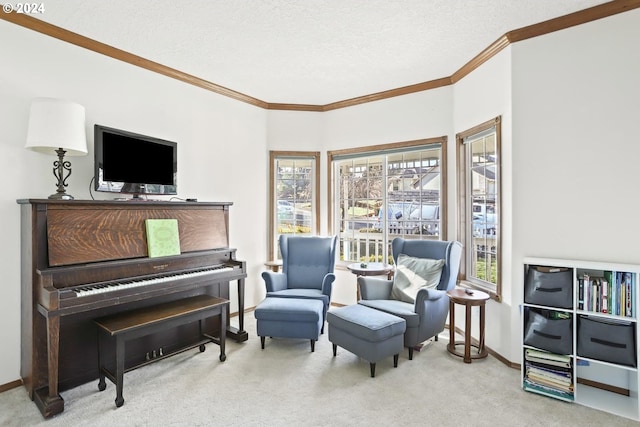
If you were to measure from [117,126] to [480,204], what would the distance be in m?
3.64

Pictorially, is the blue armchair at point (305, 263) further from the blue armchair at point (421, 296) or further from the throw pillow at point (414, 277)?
the throw pillow at point (414, 277)

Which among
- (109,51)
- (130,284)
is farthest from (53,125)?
(130,284)

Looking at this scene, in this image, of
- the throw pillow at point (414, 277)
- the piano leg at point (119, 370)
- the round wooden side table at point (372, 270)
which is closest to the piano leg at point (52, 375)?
the piano leg at point (119, 370)

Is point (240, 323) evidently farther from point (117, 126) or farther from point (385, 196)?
point (385, 196)

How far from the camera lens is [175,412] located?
2213 mm

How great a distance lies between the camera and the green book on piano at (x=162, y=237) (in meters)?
2.79

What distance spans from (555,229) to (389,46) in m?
2.10

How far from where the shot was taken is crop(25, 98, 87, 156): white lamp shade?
2.29 metres

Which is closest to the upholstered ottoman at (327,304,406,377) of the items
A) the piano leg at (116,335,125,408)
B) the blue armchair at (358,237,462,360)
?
the blue armchair at (358,237,462,360)

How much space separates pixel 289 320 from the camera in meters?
3.15

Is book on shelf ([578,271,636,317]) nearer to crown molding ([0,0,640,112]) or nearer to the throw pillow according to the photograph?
the throw pillow

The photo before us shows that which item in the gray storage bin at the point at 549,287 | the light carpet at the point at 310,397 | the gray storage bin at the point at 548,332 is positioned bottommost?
the light carpet at the point at 310,397

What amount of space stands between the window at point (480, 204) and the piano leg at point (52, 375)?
3472 mm

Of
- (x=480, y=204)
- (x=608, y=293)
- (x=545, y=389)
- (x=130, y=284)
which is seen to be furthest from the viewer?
(x=480, y=204)
